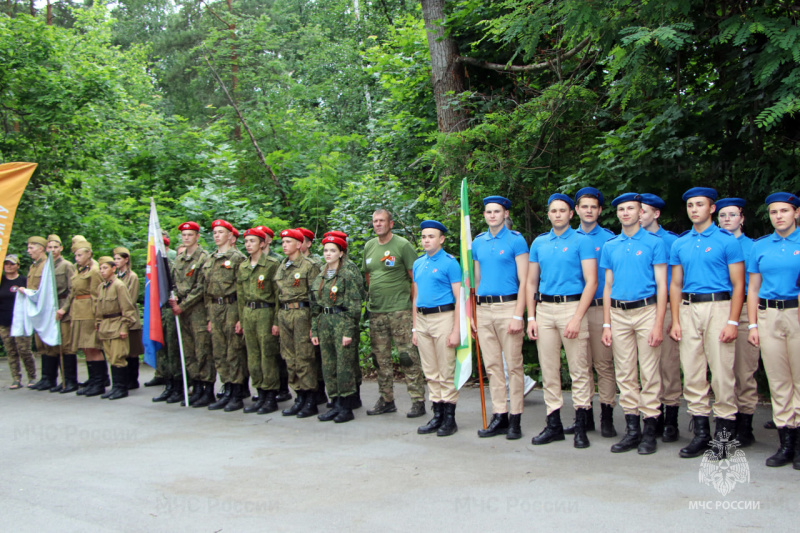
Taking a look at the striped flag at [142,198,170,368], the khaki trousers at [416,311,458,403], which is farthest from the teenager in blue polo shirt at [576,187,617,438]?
the striped flag at [142,198,170,368]

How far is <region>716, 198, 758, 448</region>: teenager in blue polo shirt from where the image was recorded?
222 inches

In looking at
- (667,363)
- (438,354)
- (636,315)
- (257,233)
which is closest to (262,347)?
(257,233)

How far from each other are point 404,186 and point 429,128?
3.75 feet

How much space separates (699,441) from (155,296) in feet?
21.1

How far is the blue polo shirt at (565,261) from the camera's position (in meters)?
5.93

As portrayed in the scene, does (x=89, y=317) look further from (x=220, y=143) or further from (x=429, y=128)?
(x=220, y=143)

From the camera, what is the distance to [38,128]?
41.5ft

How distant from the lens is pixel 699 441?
5.47m

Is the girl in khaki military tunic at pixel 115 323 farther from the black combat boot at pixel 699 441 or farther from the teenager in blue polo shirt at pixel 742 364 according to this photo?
the teenager in blue polo shirt at pixel 742 364

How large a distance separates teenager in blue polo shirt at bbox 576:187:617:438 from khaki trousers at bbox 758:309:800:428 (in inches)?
52.3

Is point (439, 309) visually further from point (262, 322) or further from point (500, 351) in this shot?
point (262, 322)

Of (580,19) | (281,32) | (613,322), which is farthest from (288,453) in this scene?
(281,32)

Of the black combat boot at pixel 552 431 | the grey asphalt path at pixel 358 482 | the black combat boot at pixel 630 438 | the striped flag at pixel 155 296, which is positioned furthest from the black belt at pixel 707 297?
the striped flag at pixel 155 296

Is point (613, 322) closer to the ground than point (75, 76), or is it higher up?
closer to the ground
